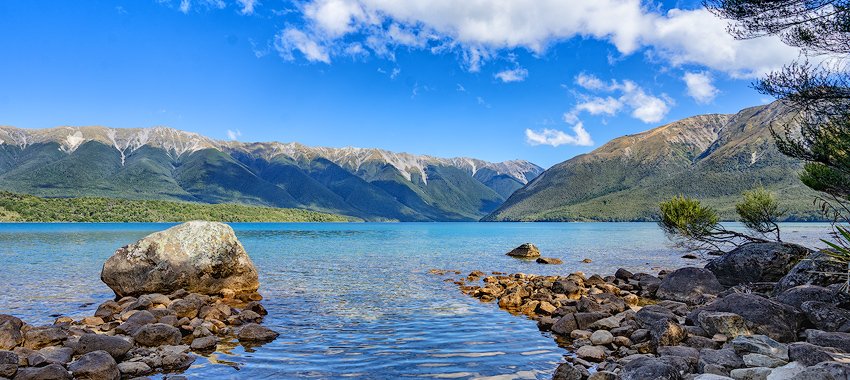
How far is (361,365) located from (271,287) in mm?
17365

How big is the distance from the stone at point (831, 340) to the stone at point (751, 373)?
9.50 feet

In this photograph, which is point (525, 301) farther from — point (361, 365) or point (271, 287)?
point (271, 287)

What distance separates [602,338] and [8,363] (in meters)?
15.1

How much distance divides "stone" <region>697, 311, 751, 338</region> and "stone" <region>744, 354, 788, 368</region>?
296 centimetres

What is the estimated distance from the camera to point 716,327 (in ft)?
43.7

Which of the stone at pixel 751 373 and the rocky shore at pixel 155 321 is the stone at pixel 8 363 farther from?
the stone at pixel 751 373

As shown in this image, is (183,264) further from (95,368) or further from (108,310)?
(95,368)

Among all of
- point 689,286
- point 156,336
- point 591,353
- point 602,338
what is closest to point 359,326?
point 156,336

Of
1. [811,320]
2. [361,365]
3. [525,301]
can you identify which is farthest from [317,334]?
[811,320]

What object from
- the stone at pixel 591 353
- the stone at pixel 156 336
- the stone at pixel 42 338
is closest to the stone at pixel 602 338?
the stone at pixel 591 353

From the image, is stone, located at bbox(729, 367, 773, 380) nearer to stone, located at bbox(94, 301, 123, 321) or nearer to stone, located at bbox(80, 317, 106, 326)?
stone, located at bbox(80, 317, 106, 326)

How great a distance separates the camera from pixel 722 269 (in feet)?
82.9

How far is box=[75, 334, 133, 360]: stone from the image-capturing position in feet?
42.9

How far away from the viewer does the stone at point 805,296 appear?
14.3 metres
